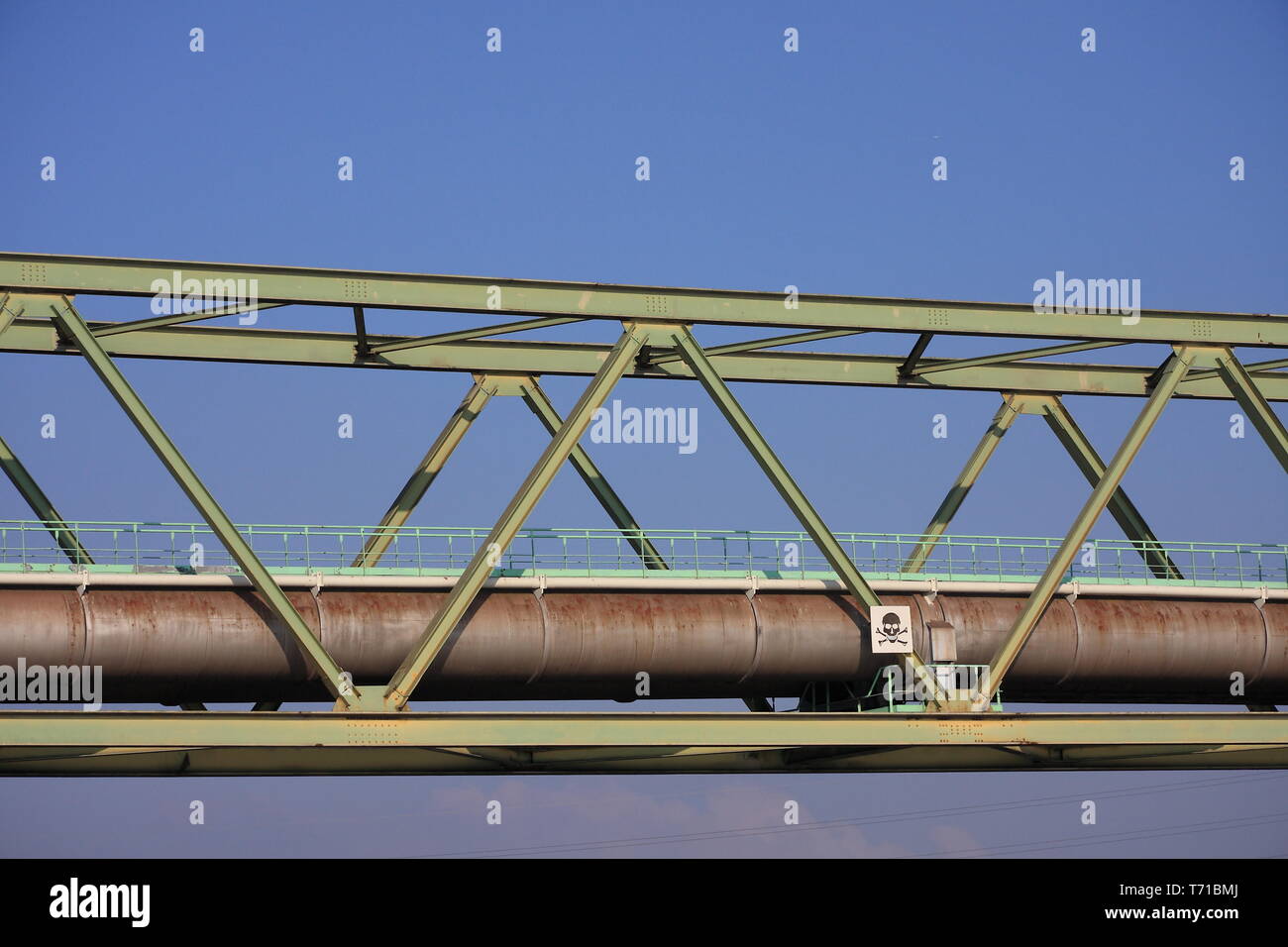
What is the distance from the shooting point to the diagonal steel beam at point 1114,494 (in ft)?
112

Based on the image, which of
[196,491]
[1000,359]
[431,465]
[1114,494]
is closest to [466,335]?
[431,465]

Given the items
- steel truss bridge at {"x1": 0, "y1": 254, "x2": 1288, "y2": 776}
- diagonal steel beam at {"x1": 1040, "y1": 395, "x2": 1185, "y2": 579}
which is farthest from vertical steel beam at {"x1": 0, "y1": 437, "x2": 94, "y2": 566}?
diagonal steel beam at {"x1": 1040, "y1": 395, "x2": 1185, "y2": 579}

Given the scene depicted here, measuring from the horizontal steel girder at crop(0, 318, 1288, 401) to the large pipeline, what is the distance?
479cm

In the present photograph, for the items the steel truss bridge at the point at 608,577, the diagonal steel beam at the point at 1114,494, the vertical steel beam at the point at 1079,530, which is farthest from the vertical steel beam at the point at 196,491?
the diagonal steel beam at the point at 1114,494

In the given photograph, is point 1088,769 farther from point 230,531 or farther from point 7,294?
point 7,294

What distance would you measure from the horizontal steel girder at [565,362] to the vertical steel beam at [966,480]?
0.55 meters

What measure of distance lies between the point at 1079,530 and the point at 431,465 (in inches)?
432

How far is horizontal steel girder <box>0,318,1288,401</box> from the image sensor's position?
103 feet

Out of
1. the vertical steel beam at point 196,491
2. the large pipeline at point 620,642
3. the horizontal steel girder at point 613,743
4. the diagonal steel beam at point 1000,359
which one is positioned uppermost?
the diagonal steel beam at point 1000,359

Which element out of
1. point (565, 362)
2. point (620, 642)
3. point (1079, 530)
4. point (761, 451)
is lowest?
point (620, 642)

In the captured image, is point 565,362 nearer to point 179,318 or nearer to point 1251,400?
point 179,318

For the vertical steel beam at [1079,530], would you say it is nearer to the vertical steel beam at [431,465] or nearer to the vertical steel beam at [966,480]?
the vertical steel beam at [966,480]

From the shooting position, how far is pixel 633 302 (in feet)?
92.9

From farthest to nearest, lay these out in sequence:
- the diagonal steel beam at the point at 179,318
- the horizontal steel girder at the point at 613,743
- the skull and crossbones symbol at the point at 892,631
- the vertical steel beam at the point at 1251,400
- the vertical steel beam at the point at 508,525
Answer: the vertical steel beam at the point at 1251,400, the skull and crossbones symbol at the point at 892,631, the diagonal steel beam at the point at 179,318, the vertical steel beam at the point at 508,525, the horizontal steel girder at the point at 613,743
